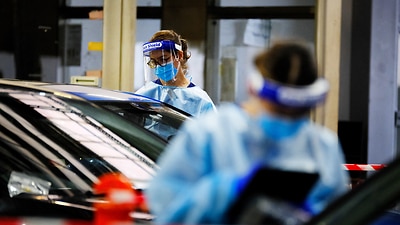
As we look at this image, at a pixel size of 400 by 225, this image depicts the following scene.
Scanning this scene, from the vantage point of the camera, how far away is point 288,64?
2.49m

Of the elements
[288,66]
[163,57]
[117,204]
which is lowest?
[117,204]

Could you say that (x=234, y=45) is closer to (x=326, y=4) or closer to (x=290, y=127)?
(x=326, y=4)

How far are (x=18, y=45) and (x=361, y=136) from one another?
4642 mm

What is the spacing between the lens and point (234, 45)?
11.1m

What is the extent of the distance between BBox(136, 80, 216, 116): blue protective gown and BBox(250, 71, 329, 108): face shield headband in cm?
391

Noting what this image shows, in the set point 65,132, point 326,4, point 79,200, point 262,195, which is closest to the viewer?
point 262,195

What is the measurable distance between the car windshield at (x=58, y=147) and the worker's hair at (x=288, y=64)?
5.90 feet

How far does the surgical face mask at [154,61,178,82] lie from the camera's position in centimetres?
636

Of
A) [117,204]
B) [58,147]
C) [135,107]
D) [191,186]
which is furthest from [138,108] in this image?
[191,186]

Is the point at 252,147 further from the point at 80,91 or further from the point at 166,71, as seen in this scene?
the point at 166,71

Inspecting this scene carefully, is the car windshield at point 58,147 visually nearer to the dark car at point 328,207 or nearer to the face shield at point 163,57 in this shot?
the face shield at point 163,57

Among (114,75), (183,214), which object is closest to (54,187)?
(183,214)

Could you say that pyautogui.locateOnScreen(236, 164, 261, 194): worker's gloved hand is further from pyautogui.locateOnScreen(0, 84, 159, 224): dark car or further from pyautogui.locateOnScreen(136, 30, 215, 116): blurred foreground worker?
pyautogui.locateOnScreen(136, 30, 215, 116): blurred foreground worker

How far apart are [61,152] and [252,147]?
216 centimetres
